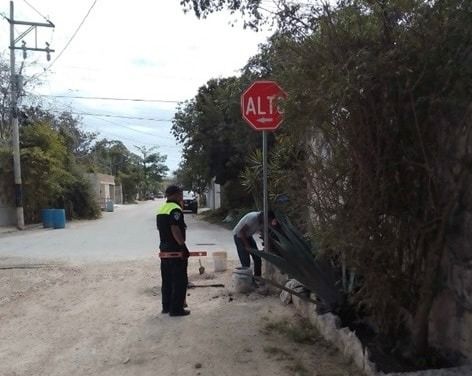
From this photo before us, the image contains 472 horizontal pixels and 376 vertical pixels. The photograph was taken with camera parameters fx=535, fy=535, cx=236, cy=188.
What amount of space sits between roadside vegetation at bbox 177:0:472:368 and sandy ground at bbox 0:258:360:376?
918 millimetres

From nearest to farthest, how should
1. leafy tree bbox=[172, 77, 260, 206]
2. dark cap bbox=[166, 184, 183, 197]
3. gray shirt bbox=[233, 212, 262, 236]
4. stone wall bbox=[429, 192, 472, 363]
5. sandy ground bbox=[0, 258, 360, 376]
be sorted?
1. stone wall bbox=[429, 192, 472, 363]
2. sandy ground bbox=[0, 258, 360, 376]
3. dark cap bbox=[166, 184, 183, 197]
4. gray shirt bbox=[233, 212, 262, 236]
5. leafy tree bbox=[172, 77, 260, 206]

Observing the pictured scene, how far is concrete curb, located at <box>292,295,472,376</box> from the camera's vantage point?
3738 mm

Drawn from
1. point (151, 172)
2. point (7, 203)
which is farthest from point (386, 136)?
point (151, 172)

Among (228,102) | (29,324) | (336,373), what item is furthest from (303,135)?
(228,102)

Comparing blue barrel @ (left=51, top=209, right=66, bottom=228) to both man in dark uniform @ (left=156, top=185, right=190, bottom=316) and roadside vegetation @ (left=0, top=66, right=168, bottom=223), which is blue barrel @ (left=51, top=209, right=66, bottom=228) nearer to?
roadside vegetation @ (left=0, top=66, right=168, bottom=223)

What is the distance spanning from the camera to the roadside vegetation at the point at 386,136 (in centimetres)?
352

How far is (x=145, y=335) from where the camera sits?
588 centimetres

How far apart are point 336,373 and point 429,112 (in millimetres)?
2245

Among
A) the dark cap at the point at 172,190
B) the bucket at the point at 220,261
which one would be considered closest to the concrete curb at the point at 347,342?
the dark cap at the point at 172,190

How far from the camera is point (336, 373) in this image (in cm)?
443

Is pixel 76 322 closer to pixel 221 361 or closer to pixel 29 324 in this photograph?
pixel 29 324

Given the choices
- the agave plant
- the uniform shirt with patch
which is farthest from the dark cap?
the agave plant

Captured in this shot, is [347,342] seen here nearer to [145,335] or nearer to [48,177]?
[145,335]

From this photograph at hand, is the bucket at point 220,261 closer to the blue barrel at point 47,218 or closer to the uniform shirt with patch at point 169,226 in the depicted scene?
the uniform shirt with patch at point 169,226
